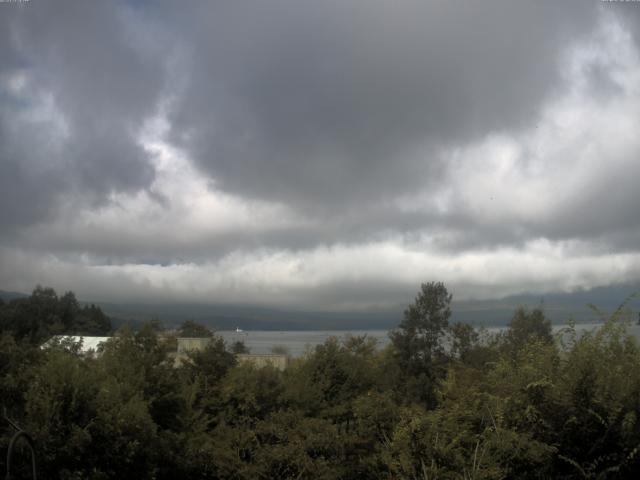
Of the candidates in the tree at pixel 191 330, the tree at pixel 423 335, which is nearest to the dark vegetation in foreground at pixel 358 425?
the tree at pixel 423 335

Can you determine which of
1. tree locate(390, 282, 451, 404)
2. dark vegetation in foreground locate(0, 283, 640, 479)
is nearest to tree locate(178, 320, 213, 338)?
tree locate(390, 282, 451, 404)

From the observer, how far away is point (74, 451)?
1130cm

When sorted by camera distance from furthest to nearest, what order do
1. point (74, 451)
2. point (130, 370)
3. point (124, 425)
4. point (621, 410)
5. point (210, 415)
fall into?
point (210, 415), point (130, 370), point (124, 425), point (74, 451), point (621, 410)

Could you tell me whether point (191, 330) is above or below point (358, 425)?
above

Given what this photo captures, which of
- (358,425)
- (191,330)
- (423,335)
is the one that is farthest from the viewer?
(191,330)

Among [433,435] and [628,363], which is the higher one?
[628,363]

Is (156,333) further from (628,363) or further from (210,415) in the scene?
(628,363)

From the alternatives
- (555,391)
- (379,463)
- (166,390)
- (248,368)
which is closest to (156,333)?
(166,390)

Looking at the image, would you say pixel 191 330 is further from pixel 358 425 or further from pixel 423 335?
pixel 358 425

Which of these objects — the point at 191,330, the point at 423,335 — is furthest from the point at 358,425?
the point at 191,330

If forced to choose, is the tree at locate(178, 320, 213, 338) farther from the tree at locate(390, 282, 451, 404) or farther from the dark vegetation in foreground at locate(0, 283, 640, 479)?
the dark vegetation in foreground at locate(0, 283, 640, 479)

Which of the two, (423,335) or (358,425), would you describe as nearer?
(358,425)

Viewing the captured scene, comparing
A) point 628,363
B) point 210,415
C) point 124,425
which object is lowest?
point 210,415

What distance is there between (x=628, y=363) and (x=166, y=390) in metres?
12.2
